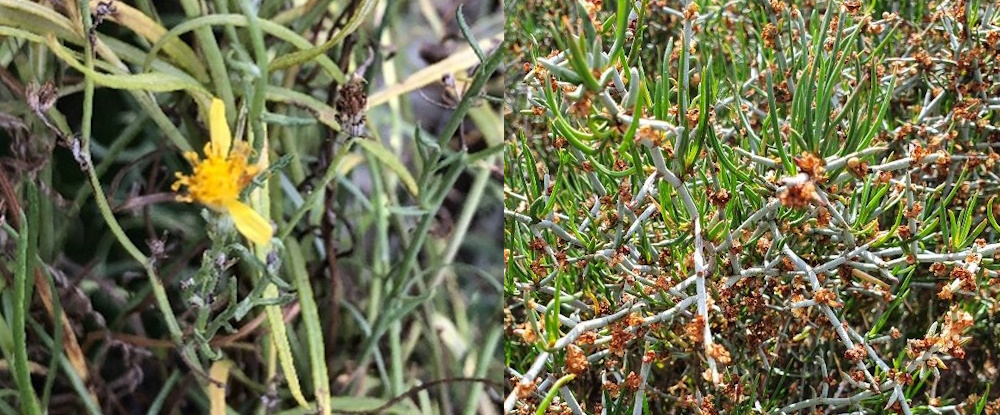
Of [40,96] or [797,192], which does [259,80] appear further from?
[797,192]

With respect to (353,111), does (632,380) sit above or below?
below

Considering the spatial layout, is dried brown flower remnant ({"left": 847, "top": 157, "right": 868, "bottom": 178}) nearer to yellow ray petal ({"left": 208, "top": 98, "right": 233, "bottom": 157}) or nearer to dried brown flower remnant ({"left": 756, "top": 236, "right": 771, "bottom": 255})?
dried brown flower remnant ({"left": 756, "top": 236, "right": 771, "bottom": 255})

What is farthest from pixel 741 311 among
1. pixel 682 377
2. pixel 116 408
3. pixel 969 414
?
pixel 116 408

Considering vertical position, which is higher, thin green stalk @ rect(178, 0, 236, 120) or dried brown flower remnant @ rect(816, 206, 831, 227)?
thin green stalk @ rect(178, 0, 236, 120)

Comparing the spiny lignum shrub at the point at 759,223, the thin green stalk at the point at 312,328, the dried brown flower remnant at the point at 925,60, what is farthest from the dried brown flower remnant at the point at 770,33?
the thin green stalk at the point at 312,328

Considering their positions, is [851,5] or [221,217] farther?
[851,5]

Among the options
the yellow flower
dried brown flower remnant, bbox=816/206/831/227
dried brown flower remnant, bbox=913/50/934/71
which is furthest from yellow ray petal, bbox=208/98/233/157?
dried brown flower remnant, bbox=913/50/934/71

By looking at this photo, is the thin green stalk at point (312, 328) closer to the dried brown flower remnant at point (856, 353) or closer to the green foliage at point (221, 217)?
the green foliage at point (221, 217)

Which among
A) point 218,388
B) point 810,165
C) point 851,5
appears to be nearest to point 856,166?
point 810,165
